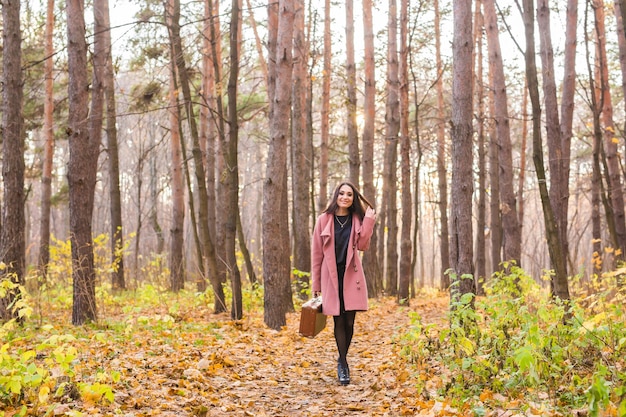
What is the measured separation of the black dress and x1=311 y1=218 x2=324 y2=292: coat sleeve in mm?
180

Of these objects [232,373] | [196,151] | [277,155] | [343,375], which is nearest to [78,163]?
[196,151]

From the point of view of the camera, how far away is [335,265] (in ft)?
20.0

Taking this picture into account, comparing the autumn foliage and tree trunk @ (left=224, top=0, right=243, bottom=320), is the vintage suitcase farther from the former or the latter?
tree trunk @ (left=224, top=0, right=243, bottom=320)

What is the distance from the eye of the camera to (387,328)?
995 cm

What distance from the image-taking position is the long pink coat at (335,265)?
237 inches

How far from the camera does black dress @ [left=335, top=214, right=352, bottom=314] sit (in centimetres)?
611

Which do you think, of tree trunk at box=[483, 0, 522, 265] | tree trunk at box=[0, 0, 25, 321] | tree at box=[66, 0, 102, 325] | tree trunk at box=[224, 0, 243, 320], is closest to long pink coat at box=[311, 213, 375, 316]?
tree trunk at box=[224, 0, 243, 320]

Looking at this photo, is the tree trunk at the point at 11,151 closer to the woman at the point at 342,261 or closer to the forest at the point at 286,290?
the forest at the point at 286,290

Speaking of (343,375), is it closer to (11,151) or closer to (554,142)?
(11,151)

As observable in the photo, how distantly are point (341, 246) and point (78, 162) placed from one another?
4256 millimetres

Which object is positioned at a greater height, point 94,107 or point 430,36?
point 430,36

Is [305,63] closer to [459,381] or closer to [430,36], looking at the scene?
[430,36]

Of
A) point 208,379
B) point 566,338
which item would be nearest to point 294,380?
point 208,379

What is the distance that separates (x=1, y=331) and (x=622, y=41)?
12.2 meters
